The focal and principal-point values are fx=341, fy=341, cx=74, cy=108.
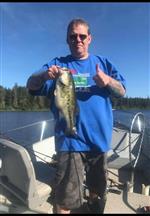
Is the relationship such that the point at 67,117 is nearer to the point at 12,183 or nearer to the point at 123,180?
the point at 12,183

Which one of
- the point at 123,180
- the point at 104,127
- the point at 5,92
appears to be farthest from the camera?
the point at 5,92

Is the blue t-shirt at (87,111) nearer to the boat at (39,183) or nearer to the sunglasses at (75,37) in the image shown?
the sunglasses at (75,37)

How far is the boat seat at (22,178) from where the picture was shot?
362 centimetres

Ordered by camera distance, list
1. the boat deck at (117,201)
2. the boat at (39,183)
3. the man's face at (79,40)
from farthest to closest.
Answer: the boat deck at (117,201)
the boat at (39,183)
the man's face at (79,40)

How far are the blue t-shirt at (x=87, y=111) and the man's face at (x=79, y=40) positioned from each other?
0.08m

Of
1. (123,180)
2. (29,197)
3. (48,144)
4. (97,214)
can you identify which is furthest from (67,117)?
(48,144)

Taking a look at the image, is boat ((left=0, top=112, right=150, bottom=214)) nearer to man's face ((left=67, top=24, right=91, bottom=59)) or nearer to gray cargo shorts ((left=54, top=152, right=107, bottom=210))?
gray cargo shorts ((left=54, top=152, right=107, bottom=210))

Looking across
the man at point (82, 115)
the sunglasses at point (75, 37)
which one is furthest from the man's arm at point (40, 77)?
the sunglasses at point (75, 37)

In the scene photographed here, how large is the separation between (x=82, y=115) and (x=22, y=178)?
3.25 ft

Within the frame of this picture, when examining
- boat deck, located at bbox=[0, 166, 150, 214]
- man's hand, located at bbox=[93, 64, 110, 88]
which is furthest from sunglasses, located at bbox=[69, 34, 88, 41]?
boat deck, located at bbox=[0, 166, 150, 214]

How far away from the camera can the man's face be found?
355cm

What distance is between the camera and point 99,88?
3.58 m

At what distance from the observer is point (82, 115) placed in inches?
138

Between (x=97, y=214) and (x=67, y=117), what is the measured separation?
4.73ft
